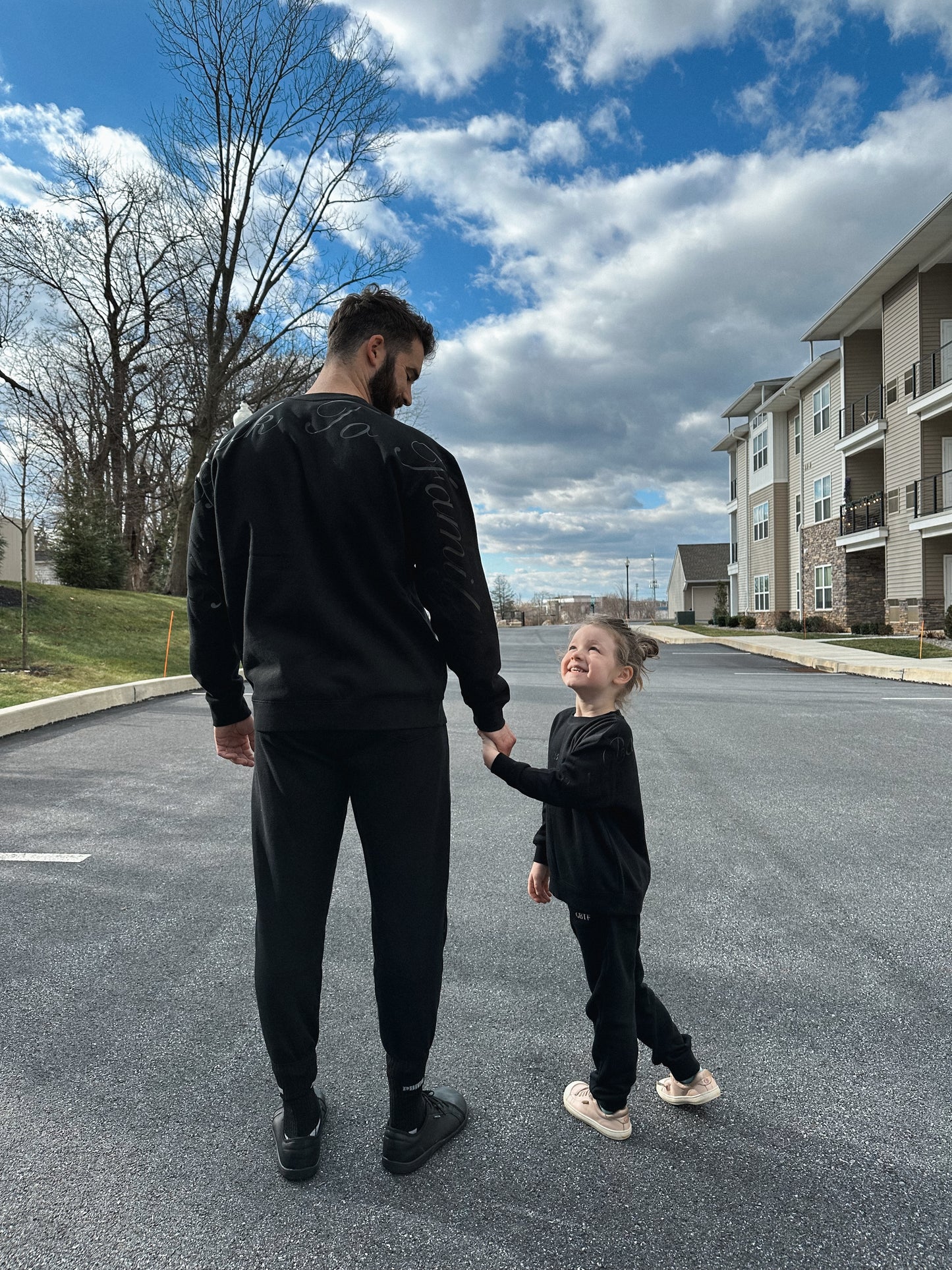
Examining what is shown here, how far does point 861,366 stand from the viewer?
91.6 feet

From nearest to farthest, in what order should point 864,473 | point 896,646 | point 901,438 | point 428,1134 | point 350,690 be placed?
point 350,690, point 428,1134, point 896,646, point 901,438, point 864,473

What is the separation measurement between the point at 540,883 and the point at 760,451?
1561 inches

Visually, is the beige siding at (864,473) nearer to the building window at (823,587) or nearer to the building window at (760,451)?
the building window at (823,587)

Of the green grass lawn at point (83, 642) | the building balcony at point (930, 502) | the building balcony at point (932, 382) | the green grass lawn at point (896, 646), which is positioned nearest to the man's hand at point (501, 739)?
the green grass lawn at point (83, 642)

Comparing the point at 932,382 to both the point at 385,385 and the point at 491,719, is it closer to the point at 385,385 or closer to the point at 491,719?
the point at 385,385

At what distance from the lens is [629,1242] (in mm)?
1697

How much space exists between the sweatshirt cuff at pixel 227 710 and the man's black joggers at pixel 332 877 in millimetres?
334

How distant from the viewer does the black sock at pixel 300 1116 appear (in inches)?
76.7

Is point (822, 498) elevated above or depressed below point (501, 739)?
above

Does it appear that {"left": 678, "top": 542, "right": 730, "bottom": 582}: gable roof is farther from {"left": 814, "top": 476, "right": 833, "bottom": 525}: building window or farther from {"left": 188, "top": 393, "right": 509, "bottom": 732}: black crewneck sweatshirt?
{"left": 188, "top": 393, "right": 509, "bottom": 732}: black crewneck sweatshirt

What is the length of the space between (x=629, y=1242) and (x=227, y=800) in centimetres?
439

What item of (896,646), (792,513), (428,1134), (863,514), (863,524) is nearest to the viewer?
(428,1134)

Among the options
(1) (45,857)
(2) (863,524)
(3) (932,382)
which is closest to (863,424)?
(2) (863,524)

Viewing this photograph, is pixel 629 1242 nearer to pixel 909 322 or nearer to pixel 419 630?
pixel 419 630
